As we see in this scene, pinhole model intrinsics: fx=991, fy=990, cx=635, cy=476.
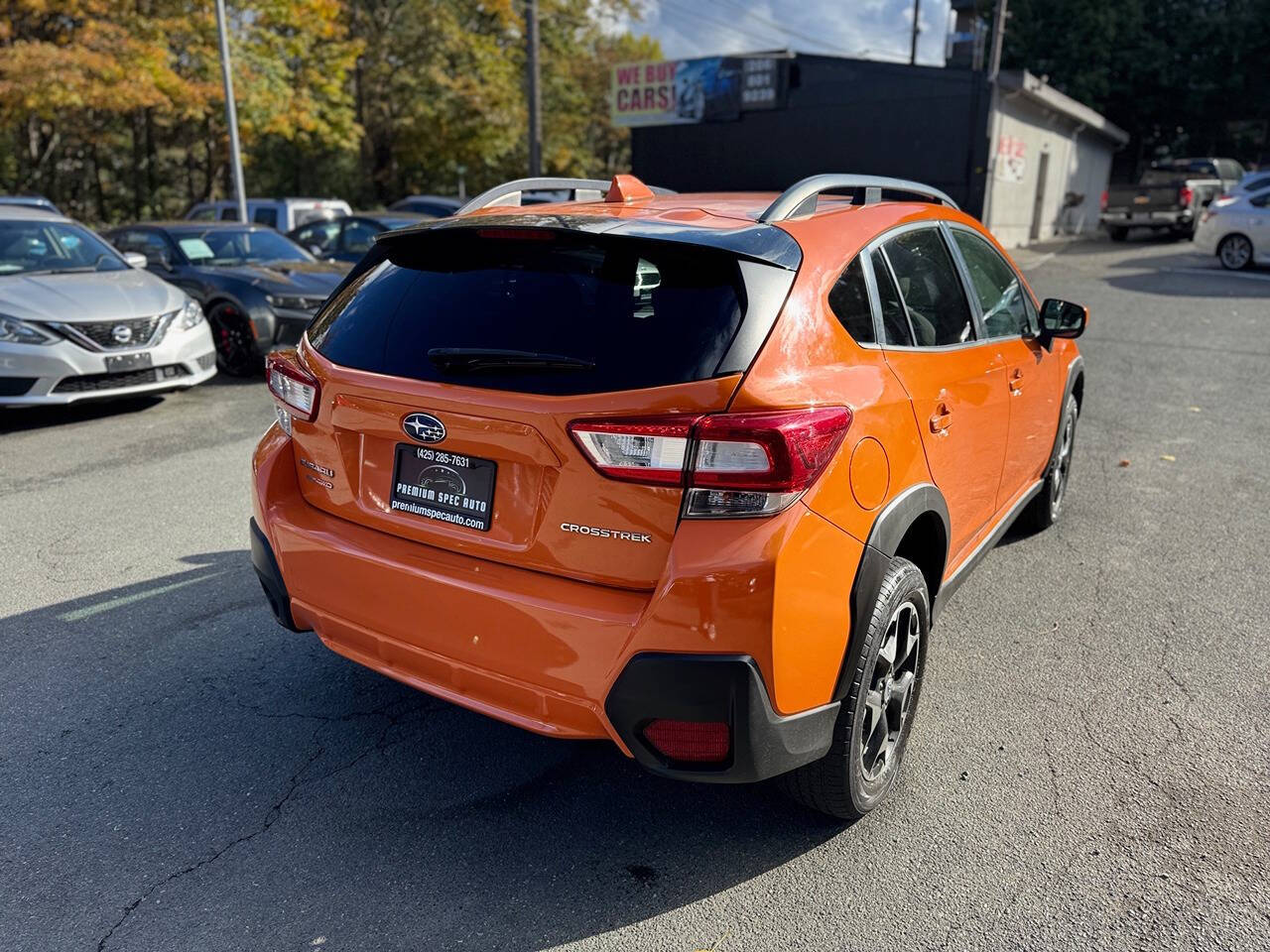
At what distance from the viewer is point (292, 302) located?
365 inches

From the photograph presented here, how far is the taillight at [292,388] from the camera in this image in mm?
2946

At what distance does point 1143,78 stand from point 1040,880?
46.7 meters

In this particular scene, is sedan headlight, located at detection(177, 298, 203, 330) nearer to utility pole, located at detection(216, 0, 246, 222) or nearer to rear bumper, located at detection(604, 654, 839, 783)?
rear bumper, located at detection(604, 654, 839, 783)

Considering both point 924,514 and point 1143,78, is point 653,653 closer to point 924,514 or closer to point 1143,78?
point 924,514

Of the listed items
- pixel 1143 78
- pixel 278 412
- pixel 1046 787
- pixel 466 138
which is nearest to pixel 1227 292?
pixel 1046 787

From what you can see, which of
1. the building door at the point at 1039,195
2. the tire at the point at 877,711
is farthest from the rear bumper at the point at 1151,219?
the tire at the point at 877,711

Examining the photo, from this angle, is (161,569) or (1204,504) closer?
(161,569)

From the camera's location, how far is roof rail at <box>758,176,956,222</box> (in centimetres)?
278

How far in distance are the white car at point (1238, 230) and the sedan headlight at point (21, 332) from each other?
18.8 metres

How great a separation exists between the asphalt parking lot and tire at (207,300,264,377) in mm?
4650

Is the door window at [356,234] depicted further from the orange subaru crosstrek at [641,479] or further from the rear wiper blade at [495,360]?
the rear wiper blade at [495,360]

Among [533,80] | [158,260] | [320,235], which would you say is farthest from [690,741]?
[533,80]

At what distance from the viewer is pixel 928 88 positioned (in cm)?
2306

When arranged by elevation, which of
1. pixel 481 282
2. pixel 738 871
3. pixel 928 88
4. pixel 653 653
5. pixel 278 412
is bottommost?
pixel 738 871
